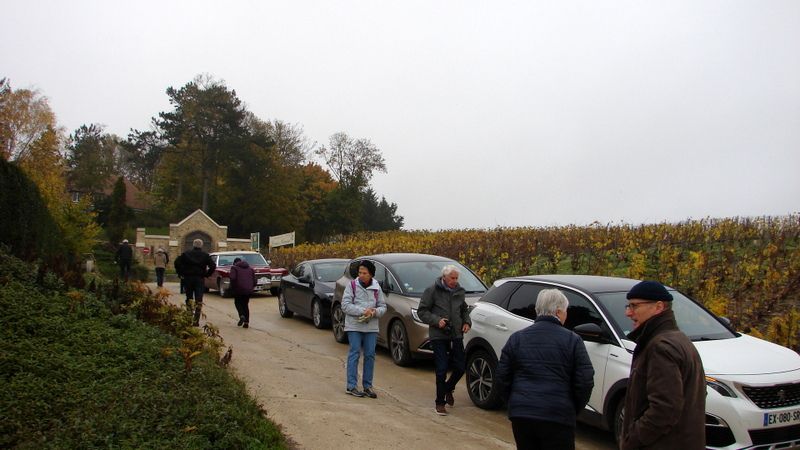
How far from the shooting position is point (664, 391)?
312cm

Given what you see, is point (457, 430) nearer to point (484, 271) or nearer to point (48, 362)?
point (48, 362)

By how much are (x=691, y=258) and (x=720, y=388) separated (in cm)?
757

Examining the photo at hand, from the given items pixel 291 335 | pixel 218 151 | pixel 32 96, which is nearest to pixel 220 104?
pixel 218 151

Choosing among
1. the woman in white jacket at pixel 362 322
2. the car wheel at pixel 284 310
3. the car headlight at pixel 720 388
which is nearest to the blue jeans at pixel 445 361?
the woman in white jacket at pixel 362 322

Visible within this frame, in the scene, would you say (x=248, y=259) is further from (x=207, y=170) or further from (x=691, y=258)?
(x=207, y=170)

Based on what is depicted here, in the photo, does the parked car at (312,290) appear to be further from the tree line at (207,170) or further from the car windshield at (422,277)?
the tree line at (207,170)

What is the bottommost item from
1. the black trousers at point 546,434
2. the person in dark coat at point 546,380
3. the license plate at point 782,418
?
the license plate at point 782,418

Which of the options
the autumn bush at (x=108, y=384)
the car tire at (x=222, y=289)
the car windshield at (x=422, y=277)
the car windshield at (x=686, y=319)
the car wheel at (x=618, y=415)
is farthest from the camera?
the car tire at (x=222, y=289)

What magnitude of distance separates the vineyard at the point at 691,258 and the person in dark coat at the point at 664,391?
5792 millimetres

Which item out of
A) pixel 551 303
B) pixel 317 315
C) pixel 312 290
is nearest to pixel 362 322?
pixel 551 303

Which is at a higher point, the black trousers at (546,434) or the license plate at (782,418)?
the black trousers at (546,434)

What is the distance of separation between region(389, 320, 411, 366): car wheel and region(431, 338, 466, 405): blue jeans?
2.33 m

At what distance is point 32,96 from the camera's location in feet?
173

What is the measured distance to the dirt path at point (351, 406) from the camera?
20.0ft
